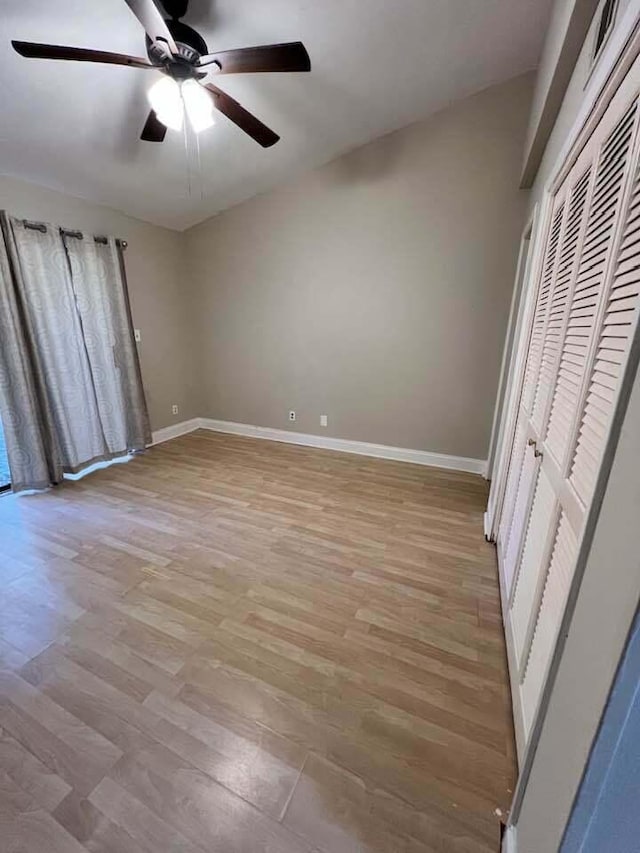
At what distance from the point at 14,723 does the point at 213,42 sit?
3283 millimetres

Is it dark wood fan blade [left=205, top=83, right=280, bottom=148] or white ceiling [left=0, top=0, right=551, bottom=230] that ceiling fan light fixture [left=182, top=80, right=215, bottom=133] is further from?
white ceiling [left=0, top=0, right=551, bottom=230]

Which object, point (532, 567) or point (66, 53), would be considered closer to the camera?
point (532, 567)

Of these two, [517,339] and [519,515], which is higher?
[517,339]

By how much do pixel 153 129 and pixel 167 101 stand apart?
1.09 feet

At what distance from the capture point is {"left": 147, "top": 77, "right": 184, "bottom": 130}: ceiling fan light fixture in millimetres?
1563

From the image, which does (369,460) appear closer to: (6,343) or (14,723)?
(14,723)

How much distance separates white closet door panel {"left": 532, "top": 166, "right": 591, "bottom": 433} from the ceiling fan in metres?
1.24

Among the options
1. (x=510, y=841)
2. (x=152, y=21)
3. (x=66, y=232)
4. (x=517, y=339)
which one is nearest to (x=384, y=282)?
(x=517, y=339)

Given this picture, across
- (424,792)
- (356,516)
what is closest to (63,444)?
(356,516)

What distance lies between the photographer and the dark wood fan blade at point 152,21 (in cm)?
121

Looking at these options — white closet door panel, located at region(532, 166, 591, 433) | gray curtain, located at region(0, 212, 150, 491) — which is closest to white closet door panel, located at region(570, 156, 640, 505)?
white closet door panel, located at region(532, 166, 591, 433)

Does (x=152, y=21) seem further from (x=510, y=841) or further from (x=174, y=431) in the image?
(x=174, y=431)

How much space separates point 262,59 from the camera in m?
1.45

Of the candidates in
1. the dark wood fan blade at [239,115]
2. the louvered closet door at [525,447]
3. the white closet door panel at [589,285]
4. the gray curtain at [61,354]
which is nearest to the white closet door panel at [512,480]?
the louvered closet door at [525,447]
